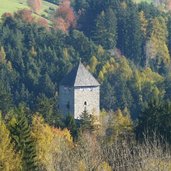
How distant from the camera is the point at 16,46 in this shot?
11994cm

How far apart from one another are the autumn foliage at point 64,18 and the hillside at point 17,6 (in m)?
3.33

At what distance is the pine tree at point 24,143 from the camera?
4681 cm

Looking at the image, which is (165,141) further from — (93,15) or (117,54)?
(93,15)

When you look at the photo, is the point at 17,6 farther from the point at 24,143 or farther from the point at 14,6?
the point at 24,143

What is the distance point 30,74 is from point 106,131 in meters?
48.7

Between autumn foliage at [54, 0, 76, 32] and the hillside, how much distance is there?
10.9 ft

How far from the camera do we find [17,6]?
143500 millimetres

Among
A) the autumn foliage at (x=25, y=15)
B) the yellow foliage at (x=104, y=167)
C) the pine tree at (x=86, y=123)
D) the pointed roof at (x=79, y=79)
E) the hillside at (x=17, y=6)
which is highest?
the hillside at (x=17, y=6)

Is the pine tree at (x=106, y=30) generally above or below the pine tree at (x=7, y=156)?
above

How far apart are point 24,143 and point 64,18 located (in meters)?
93.6

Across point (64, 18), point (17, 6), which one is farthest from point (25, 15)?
point (17, 6)

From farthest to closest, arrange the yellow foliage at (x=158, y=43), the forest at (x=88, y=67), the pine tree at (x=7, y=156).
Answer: the yellow foliage at (x=158, y=43) < the forest at (x=88, y=67) < the pine tree at (x=7, y=156)

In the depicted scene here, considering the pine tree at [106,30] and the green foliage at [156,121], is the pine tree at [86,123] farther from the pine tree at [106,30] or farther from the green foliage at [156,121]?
the pine tree at [106,30]

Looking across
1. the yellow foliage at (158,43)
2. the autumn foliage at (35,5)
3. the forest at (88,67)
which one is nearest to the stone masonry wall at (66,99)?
the forest at (88,67)
